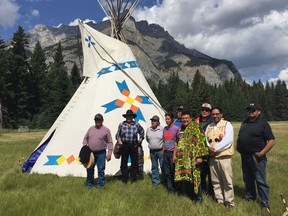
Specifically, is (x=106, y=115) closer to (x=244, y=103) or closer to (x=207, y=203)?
(x=207, y=203)

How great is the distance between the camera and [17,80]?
44.6 meters

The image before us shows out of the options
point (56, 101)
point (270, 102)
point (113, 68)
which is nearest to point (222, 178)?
point (113, 68)

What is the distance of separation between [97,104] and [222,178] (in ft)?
13.8

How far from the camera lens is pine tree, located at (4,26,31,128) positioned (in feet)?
141

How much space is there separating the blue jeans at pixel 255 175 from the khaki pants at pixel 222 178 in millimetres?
389

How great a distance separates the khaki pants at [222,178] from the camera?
521 cm

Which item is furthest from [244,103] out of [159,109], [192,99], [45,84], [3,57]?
[159,109]

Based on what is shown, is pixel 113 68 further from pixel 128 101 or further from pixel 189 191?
pixel 189 191

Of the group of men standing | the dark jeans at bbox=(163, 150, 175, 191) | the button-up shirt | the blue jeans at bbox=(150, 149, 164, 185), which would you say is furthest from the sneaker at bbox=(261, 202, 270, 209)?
the button-up shirt

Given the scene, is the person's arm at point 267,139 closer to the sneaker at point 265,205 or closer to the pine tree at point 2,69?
the sneaker at point 265,205

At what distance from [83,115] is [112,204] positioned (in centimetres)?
370

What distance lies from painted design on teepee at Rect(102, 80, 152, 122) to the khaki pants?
3.32 m

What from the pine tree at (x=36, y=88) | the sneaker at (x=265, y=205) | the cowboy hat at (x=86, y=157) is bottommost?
the sneaker at (x=265, y=205)

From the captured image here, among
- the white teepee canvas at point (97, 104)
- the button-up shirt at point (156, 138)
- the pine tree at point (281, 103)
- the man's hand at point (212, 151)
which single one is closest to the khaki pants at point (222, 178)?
the man's hand at point (212, 151)
